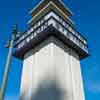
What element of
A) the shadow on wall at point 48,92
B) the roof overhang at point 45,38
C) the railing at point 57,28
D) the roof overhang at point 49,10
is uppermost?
the roof overhang at point 49,10

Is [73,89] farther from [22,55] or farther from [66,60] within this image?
[22,55]

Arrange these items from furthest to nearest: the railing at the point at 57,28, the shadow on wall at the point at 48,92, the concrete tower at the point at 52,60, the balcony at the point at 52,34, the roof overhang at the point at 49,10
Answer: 1. the roof overhang at the point at 49,10
2. the railing at the point at 57,28
3. the balcony at the point at 52,34
4. the concrete tower at the point at 52,60
5. the shadow on wall at the point at 48,92

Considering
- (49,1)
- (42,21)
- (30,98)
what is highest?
(49,1)

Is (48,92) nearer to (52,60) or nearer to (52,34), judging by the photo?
(52,60)

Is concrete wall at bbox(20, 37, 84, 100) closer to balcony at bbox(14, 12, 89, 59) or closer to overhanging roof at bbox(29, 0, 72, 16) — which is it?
balcony at bbox(14, 12, 89, 59)

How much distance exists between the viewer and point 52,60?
2377 centimetres

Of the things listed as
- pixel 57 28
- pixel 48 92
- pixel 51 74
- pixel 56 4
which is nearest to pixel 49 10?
pixel 56 4

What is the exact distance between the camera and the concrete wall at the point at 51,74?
73.3ft

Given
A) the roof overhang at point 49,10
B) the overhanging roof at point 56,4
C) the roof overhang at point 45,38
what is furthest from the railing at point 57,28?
the overhanging roof at point 56,4

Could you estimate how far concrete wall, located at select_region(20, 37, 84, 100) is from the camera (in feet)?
73.3

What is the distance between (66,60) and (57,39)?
3269mm

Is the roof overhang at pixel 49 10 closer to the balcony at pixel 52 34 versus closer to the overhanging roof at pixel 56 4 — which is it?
the overhanging roof at pixel 56 4

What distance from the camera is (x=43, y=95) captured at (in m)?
22.1

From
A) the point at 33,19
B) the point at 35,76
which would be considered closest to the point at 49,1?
the point at 33,19
